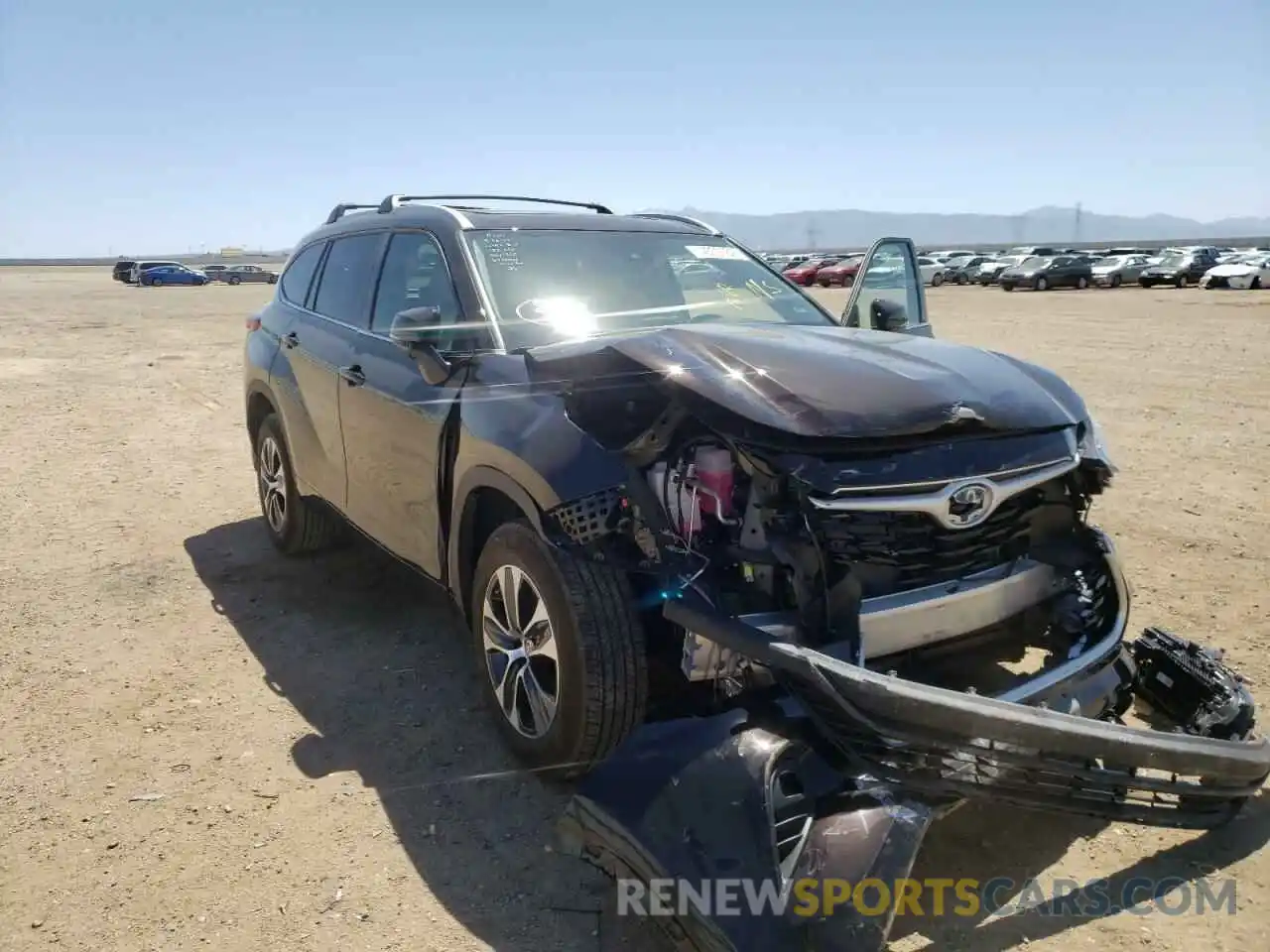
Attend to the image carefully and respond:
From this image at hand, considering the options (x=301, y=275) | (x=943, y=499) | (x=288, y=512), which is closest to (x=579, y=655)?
(x=943, y=499)

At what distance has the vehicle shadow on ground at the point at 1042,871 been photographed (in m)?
2.55

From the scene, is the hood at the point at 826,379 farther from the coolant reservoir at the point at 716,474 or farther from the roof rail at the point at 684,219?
the roof rail at the point at 684,219

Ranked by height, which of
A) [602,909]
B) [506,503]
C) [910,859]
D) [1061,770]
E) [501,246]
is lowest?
[602,909]

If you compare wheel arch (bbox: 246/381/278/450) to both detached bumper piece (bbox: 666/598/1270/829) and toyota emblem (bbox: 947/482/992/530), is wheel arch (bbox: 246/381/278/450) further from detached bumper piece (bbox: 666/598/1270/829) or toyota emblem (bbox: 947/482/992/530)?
toyota emblem (bbox: 947/482/992/530)

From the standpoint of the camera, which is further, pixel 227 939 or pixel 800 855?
pixel 227 939

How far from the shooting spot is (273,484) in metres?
5.62

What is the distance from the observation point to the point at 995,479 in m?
2.66

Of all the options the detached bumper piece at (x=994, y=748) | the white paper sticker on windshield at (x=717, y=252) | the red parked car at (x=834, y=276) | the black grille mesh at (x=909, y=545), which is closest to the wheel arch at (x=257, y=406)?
the white paper sticker on windshield at (x=717, y=252)

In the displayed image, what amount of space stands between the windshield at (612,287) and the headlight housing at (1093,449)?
136cm

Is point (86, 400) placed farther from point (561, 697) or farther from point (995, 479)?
point (995, 479)

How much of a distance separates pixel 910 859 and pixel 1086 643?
0.99m

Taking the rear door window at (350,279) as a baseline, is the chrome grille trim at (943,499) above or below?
below

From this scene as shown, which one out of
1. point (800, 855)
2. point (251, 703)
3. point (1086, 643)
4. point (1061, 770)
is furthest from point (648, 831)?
→ point (251, 703)

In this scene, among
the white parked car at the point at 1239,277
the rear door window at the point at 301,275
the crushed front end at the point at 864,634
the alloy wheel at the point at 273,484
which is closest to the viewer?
the crushed front end at the point at 864,634
